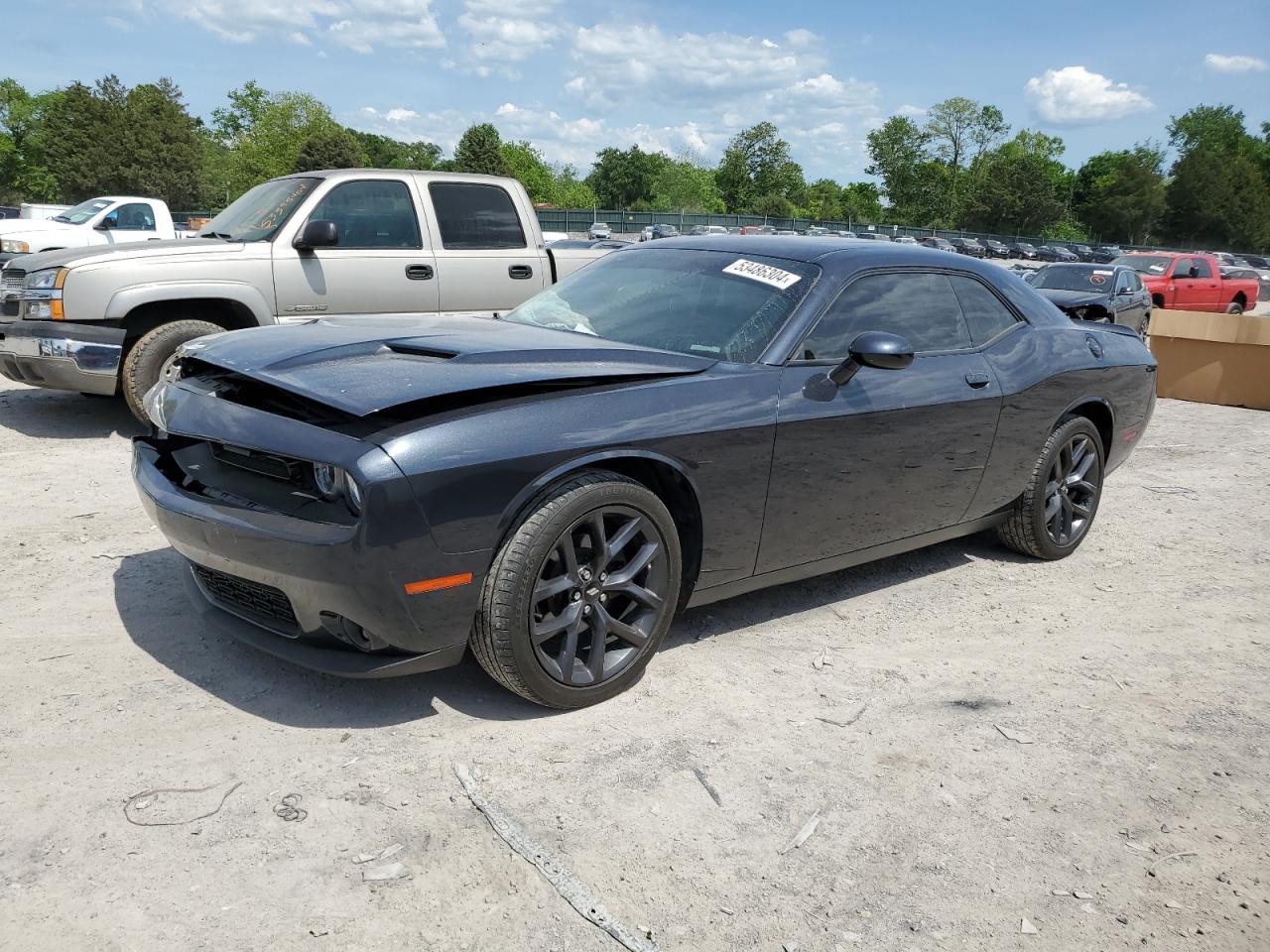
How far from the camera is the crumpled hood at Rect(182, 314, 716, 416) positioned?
9.46 feet

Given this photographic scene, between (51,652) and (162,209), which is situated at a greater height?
(162,209)

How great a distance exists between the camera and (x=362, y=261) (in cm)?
704

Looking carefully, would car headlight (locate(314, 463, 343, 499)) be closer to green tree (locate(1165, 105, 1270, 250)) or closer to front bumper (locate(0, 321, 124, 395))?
front bumper (locate(0, 321, 124, 395))

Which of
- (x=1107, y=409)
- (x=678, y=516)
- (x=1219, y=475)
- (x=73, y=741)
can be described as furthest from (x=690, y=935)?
(x=1219, y=475)

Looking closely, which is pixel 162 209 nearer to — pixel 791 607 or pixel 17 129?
pixel 791 607

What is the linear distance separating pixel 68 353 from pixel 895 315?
17.1 ft

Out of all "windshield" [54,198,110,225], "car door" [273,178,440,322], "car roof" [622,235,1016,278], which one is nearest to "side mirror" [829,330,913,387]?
"car roof" [622,235,1016,278]

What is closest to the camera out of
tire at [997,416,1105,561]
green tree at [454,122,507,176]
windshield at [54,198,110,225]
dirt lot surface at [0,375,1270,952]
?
dirt lot surface at [0,375,1270,952]

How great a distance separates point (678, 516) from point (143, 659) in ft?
6.30

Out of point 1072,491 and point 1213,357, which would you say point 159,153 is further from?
point 1072,491

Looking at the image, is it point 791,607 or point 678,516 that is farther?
point 791,607

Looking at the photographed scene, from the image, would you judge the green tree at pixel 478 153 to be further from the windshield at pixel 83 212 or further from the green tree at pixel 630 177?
the windshield at pixel 83 212

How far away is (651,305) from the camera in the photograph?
3994mm

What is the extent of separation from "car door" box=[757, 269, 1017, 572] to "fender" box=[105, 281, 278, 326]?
4326mm
